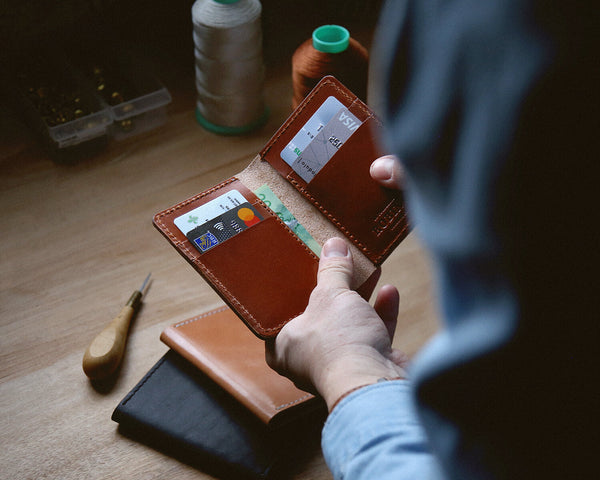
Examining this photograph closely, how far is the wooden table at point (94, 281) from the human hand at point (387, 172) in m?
0.25

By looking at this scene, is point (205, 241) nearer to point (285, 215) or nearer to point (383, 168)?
point (285, 215)

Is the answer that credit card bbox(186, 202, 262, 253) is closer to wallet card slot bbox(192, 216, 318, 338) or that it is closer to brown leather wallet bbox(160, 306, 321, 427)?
wallet card slot bbox(192, 216, 318, 338)

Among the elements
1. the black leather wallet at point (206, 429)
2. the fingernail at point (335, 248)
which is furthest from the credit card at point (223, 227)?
the black leather wallet at point (206, 429)

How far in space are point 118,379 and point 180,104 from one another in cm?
60

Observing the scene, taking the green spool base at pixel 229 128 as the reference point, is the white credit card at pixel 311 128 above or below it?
above

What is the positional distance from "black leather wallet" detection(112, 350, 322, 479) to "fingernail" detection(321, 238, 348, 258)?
237 mm

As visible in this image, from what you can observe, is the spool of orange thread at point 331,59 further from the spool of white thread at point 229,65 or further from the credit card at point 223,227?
the credit card at point 223,227

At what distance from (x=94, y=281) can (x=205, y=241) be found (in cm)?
27

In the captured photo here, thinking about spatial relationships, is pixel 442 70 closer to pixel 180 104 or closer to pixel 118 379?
pixel 118 379

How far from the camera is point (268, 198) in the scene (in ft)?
2.75

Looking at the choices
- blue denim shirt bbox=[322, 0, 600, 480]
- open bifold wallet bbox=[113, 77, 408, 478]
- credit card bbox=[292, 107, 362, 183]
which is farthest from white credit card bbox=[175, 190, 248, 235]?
blue denim shirt bbox=[322, 0, 600, 480]

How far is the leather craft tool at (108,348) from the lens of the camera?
826mm

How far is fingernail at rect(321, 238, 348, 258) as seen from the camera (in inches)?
30.2

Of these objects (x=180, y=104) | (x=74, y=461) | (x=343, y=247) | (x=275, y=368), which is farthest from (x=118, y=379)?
(x=180, y=104)
